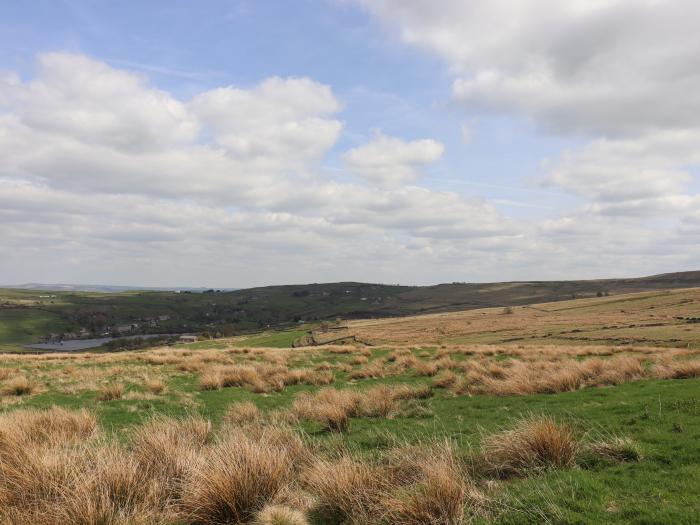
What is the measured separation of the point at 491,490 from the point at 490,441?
2.48 meters

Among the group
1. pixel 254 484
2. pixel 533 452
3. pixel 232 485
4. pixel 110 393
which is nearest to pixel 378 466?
pixel 254 484

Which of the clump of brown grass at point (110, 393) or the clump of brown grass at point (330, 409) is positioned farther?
the clump of brown grass at point (110, 393)

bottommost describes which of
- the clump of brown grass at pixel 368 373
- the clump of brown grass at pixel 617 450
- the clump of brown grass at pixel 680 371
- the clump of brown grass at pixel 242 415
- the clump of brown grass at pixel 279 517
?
the clump of brown grass at pixel 368 373

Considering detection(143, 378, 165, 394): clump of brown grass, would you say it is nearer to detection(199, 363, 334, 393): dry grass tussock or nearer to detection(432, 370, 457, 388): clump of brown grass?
detection(199, 363, 334, 393): dry grass tussock

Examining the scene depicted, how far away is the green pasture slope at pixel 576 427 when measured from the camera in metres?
5.67

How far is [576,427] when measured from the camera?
9.73 meters

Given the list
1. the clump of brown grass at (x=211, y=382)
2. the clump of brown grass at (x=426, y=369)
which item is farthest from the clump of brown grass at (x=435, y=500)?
the clump of brown grass at (x=426, y=369)

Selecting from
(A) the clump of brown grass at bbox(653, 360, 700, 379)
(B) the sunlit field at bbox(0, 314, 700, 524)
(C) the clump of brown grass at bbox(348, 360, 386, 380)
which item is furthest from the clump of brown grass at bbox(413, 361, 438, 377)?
(A) the clump of brown grass at bbox(653, 360, 700, 379)

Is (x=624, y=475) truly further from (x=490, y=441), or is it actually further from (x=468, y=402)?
(x=468, y=402)

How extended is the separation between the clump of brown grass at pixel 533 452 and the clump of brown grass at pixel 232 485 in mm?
3676

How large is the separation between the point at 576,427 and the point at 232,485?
7.36 metres

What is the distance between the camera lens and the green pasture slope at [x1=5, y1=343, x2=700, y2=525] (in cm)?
567

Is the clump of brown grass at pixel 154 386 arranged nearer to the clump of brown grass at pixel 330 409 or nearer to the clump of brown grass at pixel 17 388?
the clump of brown grass at pixel 17 388

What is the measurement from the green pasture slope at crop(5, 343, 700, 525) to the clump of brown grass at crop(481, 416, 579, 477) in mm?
338
